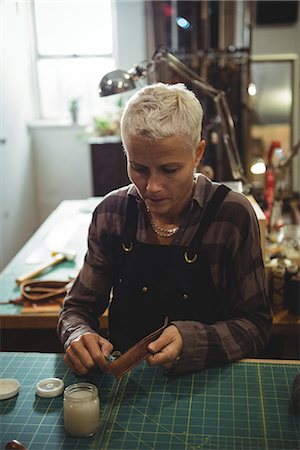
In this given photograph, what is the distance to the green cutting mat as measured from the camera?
117 cm

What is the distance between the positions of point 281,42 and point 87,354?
15.2 ft

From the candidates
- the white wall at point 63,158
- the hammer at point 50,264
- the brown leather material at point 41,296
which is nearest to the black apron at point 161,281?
the brown leather material at point 41,296

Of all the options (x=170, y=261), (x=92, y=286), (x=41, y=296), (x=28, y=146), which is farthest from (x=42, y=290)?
(x=28, y=146)

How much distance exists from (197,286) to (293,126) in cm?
397

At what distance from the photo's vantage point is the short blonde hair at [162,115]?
4.75ft

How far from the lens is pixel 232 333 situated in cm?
153

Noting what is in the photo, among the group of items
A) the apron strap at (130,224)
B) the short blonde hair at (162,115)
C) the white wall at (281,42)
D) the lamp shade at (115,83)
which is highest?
the white wall at (281,42)

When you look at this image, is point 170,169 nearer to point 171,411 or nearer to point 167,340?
point 167,340

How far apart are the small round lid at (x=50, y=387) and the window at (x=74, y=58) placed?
4368 millimetres

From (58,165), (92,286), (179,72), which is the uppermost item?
(179,72)

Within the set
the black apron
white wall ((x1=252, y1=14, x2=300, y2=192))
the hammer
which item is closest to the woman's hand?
the black apron

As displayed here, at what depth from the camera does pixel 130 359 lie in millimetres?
1352

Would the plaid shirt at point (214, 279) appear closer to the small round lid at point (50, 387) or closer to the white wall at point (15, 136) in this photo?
the small round lid at point (50, 387)

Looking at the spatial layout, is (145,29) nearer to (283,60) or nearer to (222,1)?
(222,1)
